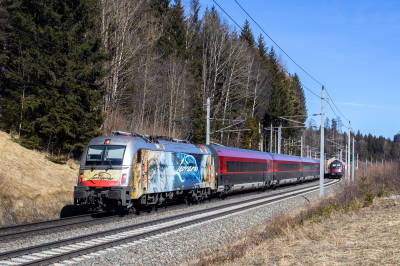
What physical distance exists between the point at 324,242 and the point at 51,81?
17029 mm

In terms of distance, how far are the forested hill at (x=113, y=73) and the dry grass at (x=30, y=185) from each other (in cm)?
182

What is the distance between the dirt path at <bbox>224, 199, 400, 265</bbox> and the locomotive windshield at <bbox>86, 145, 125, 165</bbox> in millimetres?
6564

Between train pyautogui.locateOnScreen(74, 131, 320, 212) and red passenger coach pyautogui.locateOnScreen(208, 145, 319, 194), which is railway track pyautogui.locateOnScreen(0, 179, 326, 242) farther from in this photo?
red passenger coach pyautogui.locateOnScreen(208, 145, 319, 194)

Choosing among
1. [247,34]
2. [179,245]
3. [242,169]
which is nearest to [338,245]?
[179,245]

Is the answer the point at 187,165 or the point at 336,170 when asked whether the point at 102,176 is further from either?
the point at 336,170

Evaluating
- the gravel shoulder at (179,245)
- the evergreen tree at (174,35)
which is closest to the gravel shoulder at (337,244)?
the gravel shoulder at (179,245)

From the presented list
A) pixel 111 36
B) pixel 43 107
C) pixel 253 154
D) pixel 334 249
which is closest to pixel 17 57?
pixel 43 107

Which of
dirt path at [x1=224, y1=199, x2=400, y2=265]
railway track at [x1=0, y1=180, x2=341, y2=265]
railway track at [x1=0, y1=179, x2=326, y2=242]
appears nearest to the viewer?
dirt path at [x1=224, y1=199, x2=400, y2=265]

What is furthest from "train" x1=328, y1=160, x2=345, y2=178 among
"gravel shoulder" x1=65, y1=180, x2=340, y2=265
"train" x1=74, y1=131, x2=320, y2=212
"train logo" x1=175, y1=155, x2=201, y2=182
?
"gravel shoulder" x1=65, y1=180, x2=340, y2=265

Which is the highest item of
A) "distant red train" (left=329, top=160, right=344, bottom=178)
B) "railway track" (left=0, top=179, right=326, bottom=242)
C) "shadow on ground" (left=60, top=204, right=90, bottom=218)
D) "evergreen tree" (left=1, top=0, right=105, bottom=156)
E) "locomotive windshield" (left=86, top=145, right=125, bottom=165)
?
"evergreen tree" (left=1, top=0, right=105, bottom=156)

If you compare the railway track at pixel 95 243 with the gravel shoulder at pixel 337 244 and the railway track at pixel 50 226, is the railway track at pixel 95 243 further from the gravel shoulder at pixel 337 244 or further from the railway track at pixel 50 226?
the gravel shoulder at pixel 337 244

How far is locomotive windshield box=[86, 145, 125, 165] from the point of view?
13.0 m

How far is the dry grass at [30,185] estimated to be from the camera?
492 inches

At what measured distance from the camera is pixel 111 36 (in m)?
29.2
